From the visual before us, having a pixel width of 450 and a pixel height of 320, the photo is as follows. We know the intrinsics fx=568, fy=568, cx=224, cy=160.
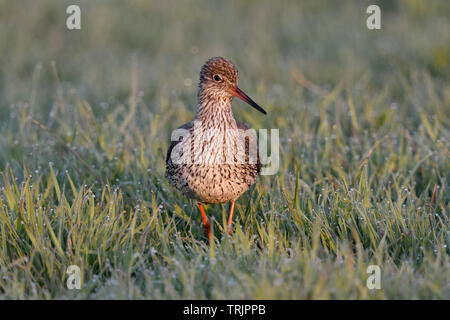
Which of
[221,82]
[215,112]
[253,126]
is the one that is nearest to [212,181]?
[215,112]

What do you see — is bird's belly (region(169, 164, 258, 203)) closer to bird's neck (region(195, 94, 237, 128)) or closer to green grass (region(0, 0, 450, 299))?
green grass (region(0, 0, 450, 299))

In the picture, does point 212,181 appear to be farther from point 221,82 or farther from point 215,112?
point 221,82

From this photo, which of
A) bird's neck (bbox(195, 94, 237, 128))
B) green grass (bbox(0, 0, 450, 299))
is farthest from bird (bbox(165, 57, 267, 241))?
green grass (bbox(0, 0, 450, 299))

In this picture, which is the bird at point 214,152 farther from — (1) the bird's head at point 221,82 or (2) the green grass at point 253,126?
(2) the green grass at point 253,126

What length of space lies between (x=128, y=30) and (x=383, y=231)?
281 inches

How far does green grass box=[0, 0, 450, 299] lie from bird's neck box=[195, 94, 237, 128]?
0.69 m

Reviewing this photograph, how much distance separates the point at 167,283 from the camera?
3357 mm

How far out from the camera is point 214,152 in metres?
4.29

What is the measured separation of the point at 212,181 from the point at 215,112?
22.1 inches

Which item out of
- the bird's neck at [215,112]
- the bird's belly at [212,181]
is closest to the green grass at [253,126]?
the bird's belly at [212,181]

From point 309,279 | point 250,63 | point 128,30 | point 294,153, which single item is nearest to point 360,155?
point 294,153

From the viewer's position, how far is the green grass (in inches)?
140

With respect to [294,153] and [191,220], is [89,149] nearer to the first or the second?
[191,220]

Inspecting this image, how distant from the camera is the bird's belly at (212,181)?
14.1 feet
